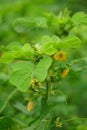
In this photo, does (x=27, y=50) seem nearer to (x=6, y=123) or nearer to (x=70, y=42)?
(x=70, y=42)

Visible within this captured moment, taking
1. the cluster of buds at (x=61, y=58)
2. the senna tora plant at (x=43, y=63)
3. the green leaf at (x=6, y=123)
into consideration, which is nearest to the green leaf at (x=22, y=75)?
the senna tora plant at (x=43, y=63)

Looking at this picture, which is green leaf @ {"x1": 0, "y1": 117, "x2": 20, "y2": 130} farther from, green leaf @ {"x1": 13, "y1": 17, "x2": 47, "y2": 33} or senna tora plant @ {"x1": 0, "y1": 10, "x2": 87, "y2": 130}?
green leaf @ {"x1": 13, "y1": 17, "x2": 47, "y2": 33}

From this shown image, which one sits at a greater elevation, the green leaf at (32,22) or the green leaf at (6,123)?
the green leaf at (32,22)

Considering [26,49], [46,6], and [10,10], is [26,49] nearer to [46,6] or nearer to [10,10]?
[10,10]

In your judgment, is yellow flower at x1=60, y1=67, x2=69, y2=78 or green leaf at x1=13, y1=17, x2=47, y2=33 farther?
green leaf at x1=13, y1=17, x2=47, y2=33

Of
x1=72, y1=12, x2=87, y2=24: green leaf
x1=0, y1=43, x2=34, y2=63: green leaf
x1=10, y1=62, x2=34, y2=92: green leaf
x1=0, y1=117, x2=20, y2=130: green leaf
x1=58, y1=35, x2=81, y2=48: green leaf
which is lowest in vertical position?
x1=0, y1=117, x2=20, y2=130: green leaf

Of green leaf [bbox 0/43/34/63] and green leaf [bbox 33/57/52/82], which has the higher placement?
green leaf [bbox 0/43/34/63]

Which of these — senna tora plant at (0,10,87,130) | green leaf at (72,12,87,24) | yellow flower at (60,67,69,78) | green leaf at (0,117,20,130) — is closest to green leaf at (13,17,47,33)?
senna tora plant at (0,10,87,130)

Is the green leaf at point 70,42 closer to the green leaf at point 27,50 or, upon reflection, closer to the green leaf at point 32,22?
the green leaf at point 27,50

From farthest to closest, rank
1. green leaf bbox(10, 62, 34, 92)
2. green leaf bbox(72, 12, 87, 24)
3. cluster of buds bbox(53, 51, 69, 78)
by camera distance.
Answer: green leaf bbox(72, 12, 87, 24)
cluster of buds bbox(53, 51, 69, 78)
green leaf bbox(10, 62, 34, 92)
